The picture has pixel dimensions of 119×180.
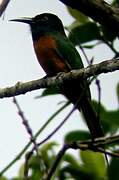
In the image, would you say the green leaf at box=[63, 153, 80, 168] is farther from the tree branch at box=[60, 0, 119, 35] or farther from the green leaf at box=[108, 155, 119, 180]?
the tree branch at box=[60, 0, 119, 35]

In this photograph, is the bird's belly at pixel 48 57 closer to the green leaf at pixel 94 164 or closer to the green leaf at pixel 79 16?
the green leaf at pixel 79 16

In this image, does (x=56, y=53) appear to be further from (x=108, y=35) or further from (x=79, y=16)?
(x=108, y=35)

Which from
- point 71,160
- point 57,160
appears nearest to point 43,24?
point 71,160

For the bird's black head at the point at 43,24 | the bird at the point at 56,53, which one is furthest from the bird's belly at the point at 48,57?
the bird's black head at the point at 43,24

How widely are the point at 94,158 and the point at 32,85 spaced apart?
2.17 ft

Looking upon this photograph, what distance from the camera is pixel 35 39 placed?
5.11 m

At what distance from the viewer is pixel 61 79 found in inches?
136

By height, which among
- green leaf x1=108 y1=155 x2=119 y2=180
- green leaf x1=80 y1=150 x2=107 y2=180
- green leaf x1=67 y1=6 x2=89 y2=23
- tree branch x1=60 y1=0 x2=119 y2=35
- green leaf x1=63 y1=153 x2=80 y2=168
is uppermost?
tree branch x1=60 y1=0 x2=119 y2=35

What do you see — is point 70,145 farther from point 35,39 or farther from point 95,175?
point 35,39

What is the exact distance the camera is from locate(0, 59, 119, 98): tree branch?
9.93 ft

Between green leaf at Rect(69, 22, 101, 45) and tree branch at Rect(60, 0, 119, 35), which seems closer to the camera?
tree branch at Rect(60, 0, 119, 35)

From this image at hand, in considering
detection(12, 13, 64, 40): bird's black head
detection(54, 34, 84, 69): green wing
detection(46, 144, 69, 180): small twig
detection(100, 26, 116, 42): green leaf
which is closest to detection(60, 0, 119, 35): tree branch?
detection(100, 26, 116, 42): green leaf

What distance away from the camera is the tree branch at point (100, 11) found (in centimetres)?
291

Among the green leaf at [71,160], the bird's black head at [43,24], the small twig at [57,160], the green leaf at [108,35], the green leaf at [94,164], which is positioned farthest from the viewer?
the bird's black head at [43,24]
